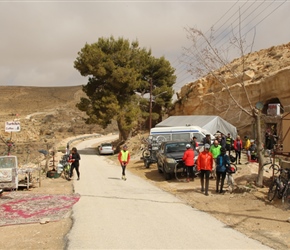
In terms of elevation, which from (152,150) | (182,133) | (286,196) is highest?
(182,133)

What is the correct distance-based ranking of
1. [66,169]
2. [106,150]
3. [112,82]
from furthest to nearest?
[112,82]
[106,150]
[66,169]

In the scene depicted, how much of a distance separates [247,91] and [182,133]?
984 centimetres


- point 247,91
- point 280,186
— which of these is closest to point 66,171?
point 280,186

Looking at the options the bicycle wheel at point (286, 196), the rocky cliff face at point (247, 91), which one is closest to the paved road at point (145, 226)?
the bicycle wheel at point (286, 196)

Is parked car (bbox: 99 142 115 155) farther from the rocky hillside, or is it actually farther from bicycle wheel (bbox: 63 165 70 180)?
bicycle wheel (bbox: 63 165 70 180)

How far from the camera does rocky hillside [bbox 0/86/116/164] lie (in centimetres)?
6519

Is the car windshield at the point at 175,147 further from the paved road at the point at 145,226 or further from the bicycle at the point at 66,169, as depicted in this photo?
the paved road at the point at 145,226

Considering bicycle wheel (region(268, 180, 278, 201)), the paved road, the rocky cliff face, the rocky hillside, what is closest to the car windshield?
the rocky cliff face

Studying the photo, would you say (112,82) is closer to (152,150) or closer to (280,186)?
(152,150)

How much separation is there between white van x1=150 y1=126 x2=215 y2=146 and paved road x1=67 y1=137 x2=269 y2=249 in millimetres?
11390

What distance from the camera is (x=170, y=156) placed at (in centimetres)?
1712

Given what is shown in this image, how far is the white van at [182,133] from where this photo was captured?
926 inches

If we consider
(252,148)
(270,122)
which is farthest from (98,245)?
(270,122)

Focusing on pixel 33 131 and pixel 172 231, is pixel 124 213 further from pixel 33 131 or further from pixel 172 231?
pixel 33 131
